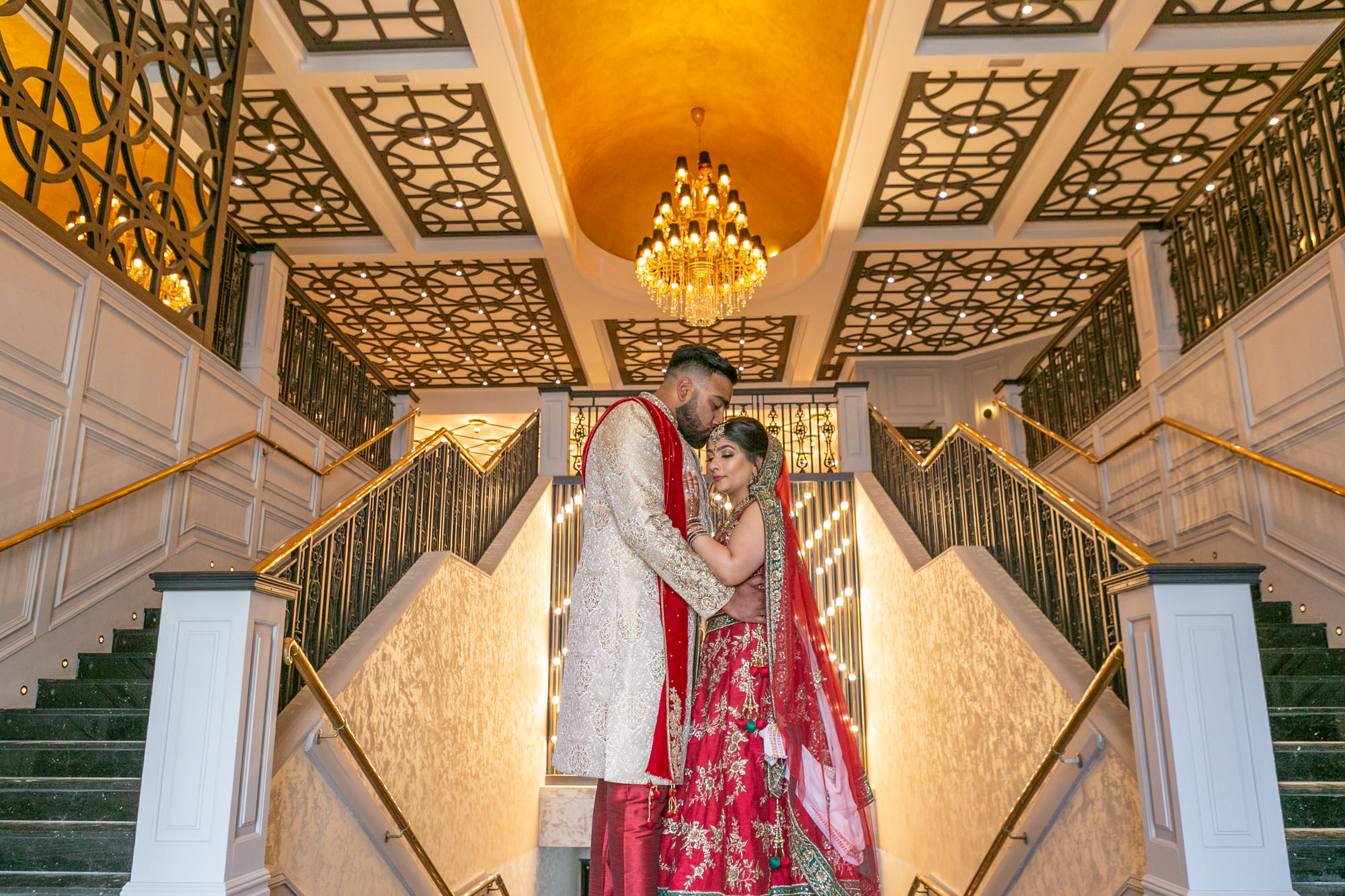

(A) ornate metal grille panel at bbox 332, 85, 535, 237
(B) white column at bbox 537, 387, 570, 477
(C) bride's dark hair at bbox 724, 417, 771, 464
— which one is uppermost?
(A) ornate metal grille panel at bbox 332, 85, 535, 237

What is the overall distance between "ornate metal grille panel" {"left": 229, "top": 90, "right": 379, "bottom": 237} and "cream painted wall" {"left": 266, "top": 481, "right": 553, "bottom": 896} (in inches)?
139

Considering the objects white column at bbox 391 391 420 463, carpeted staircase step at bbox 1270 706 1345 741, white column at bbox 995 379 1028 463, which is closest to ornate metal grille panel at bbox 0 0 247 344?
white column at bbox 391 391 420 463

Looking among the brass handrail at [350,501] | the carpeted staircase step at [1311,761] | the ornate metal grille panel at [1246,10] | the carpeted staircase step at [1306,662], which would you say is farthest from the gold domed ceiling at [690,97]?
the carpeted staircase step at [1311,761]

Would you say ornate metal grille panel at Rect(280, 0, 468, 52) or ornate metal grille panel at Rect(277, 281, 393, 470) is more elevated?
ornate metal grille panel at Rect(280, 0, 468, 52)

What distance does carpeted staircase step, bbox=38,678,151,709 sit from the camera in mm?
4148

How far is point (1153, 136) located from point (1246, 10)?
1.46 m

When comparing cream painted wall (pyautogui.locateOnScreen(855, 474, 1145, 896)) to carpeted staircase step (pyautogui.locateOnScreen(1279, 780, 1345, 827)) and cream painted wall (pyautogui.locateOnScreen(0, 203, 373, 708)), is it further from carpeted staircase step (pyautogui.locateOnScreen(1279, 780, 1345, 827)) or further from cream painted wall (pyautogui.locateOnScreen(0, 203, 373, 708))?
cream painted wall (pyautogui.locateOnScreen(0, 203, 373, 708))

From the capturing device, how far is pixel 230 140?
20.4ft

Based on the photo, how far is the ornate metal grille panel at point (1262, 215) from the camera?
16.4 ft

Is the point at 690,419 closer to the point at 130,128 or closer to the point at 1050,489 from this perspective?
the point at 1050,489

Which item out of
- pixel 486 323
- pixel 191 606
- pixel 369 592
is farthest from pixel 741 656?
pixel 486 323

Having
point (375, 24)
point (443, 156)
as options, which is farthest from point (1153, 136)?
point (375, 24)

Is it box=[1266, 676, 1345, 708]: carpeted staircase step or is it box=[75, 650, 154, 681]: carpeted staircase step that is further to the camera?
box=[75, 650, 154, 681]: carpeted staircase step

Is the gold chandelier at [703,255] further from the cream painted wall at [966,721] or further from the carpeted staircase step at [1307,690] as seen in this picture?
the carpeted staircase step at [1307,690]
